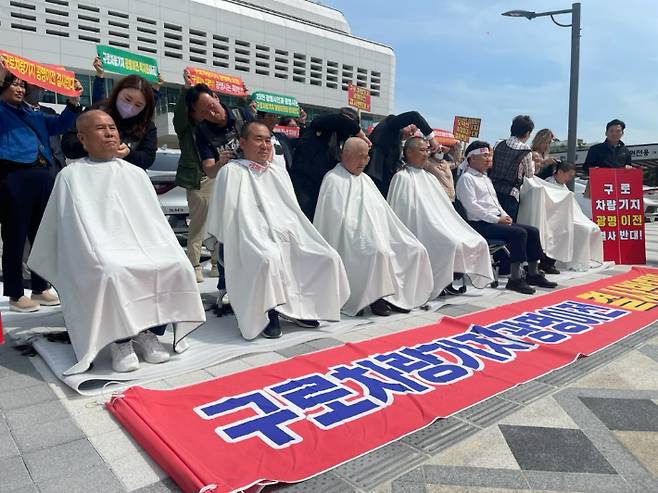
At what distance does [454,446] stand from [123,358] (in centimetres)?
183

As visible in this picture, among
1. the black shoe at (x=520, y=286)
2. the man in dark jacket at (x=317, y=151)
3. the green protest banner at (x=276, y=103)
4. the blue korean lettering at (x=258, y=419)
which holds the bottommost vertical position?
the blue korean lettering at (x=258, y=419)

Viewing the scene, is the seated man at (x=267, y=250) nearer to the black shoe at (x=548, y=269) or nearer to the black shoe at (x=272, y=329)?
the black shoe at (x=272, y=329)

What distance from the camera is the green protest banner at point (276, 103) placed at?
27.4 ft

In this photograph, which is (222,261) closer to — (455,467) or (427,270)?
(427,270)

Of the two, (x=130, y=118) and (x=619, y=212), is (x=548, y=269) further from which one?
(x=130, y=118)

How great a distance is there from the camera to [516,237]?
5.40m

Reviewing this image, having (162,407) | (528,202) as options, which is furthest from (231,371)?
(528,202)

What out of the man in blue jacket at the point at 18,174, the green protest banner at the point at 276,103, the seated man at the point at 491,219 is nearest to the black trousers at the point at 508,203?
the seated man at the point at 491,219

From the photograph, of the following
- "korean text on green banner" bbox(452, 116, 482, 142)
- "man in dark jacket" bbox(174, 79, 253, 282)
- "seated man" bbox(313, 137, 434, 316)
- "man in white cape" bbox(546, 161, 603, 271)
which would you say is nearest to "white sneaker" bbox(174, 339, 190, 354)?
"man in dark jacket" bbox(174, 79, 253, 282)

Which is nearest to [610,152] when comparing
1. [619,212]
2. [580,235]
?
[619,212]

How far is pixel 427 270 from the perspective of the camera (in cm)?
446

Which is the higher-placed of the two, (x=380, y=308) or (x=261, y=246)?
(x=261, y=246)

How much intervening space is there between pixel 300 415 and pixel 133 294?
1.18 m

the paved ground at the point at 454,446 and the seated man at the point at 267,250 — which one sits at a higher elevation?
the seated man at the point at 267,250
